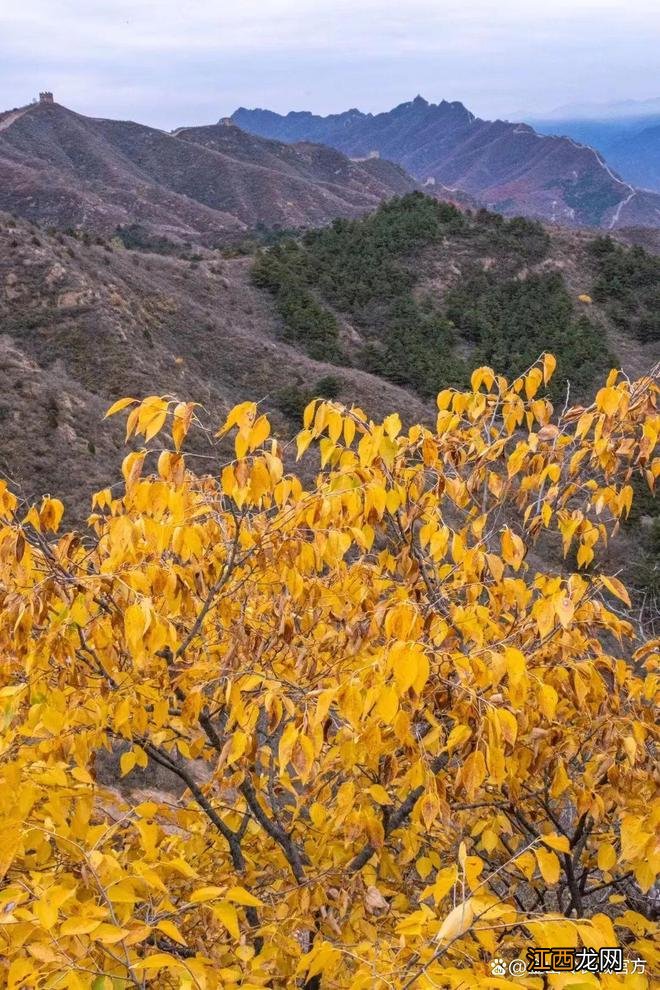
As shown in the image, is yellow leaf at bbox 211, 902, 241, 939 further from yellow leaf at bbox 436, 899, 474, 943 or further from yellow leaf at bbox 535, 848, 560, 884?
yellow leaf at bbox 535, 848, 560, 884

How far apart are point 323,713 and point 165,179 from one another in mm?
111328

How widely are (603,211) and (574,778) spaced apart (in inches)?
6839

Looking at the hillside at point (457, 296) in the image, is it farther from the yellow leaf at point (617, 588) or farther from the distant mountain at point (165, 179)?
the distant mountain at point (165, 179)

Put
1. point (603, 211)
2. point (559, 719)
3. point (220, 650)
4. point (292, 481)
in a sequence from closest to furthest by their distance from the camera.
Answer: point (292, 481) → point (559, 719) → point (220, 650) → point (603, 211)

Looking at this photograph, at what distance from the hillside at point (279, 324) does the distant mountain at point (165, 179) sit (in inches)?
1415

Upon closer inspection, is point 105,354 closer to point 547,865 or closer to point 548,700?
point 548,700

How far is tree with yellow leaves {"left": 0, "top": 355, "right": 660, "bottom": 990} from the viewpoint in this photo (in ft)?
6.45

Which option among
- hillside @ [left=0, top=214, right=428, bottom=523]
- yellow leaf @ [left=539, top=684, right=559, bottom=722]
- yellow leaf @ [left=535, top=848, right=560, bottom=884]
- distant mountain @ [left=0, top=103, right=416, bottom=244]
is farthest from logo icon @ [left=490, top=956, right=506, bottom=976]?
distant mountain @ [left=0, top=103, right=416, bottom=244]

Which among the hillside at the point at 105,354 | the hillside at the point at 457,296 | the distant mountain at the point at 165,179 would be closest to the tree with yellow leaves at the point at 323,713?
the hillside at the point at 105,354

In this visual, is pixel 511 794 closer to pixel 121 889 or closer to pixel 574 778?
pixel 574 778

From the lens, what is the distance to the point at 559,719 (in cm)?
329

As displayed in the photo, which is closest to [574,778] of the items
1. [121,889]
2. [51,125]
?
[121,889]

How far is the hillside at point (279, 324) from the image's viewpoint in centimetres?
1872

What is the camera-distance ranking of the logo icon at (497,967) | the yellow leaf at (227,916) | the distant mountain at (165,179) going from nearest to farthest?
the yellow leaf at (227,916), the logo icon at (497,967), the distant mountain at (165,179)
